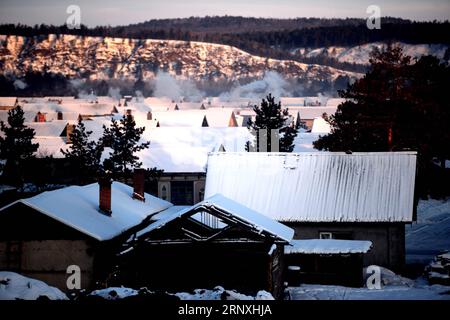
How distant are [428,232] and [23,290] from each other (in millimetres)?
27979

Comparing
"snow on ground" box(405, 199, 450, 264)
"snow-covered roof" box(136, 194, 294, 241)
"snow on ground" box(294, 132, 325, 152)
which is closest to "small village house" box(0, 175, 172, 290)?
"snow-covered roof" box(136, 194, 294, 241)

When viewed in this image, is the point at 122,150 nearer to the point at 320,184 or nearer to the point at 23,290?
the point at 320,184

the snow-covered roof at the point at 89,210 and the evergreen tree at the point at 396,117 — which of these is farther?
the evergreen tree at the point at 396,117

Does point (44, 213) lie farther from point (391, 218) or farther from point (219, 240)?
point (391, 218)

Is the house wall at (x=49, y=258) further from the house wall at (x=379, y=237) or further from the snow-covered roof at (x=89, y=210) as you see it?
the house wall at (x=379, y=237)

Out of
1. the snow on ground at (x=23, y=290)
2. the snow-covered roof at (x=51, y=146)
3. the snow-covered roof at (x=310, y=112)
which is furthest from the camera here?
the snow-covered roof at (x=310, y=112)

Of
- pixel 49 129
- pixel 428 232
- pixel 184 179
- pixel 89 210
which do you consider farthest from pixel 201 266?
pixel 49 129

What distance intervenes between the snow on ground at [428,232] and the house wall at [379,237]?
199 centimetres

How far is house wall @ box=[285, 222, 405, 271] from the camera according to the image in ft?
111

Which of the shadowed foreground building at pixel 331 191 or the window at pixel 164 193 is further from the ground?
the shadowed foreground building at pixel 331 191

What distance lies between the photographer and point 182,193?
58219mm

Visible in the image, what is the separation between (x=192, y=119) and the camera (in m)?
98.1

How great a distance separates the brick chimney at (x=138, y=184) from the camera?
3728 centimetres

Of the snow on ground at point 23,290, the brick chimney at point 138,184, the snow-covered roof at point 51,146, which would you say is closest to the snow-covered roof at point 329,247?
the brick chimney at point 138,184
